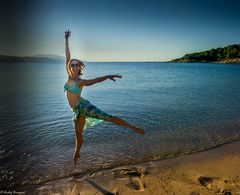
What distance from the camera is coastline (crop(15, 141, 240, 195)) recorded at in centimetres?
546

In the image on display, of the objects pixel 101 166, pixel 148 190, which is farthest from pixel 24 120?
pixel 148 190

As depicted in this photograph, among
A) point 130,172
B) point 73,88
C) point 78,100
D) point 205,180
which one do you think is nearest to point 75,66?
point 73,88

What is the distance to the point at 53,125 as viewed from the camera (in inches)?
→ 434

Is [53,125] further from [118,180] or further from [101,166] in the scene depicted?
[118,180]

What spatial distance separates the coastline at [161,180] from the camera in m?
5.46

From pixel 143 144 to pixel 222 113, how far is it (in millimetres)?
7343

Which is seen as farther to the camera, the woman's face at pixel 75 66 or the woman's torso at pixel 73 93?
the woman's torso at pixel 73 93

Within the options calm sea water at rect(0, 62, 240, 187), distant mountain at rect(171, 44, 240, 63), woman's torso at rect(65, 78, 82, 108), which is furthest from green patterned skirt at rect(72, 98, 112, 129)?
distant mountain at rect(171, 44, 240, 63)

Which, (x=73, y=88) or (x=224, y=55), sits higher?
(x=224, y=55)

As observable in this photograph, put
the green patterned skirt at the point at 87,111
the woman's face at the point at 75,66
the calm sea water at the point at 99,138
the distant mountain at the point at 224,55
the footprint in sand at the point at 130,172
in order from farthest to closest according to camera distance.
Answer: the distant mountain at the point at 224,55
the calm sea water at the point at 99,138
the footprint in sand at the point at 130,172
the green patterned skirt at the point at 87,111
the woman's face at the point at 75,66

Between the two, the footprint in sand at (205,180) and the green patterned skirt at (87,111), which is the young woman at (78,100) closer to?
the green patterned skirt at (87,111)

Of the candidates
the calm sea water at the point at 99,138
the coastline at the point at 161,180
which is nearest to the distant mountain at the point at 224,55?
the calm sea water at the point at 99,138

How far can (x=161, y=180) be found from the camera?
5.91 m

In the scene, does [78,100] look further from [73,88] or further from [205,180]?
[205,180]
